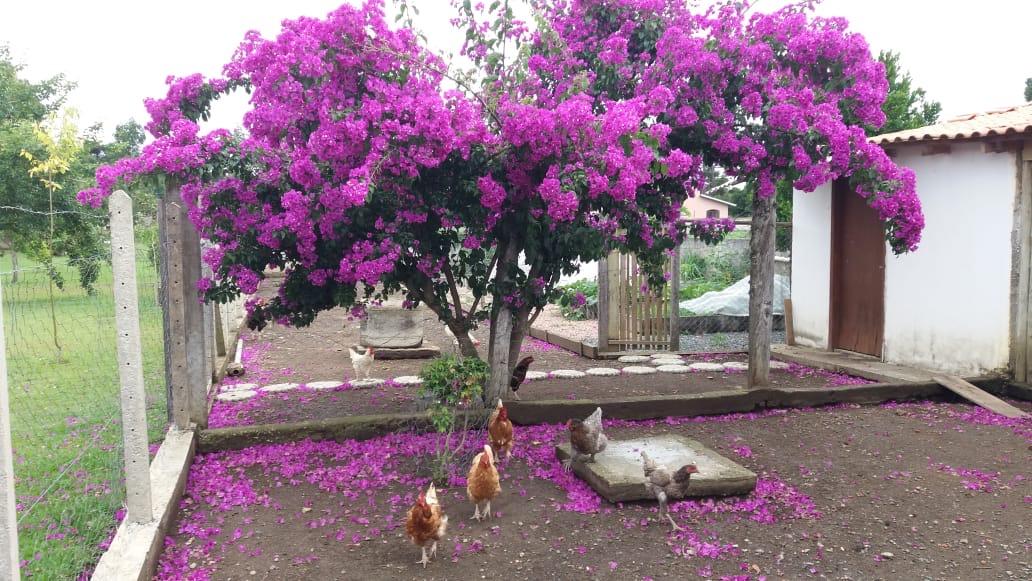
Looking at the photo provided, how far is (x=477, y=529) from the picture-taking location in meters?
4.26

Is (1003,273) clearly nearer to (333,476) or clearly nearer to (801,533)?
(801,533)

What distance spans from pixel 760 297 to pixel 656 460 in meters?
3.02

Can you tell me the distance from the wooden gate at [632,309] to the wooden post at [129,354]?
7.29 meters

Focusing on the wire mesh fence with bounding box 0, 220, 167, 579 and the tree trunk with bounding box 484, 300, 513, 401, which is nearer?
the wire mesh fence with bounding box 0, 220, 167, 579

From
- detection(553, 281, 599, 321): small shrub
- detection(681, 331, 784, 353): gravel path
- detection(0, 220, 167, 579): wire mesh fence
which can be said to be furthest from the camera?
detection(553, 281, 599, 321): small shrub

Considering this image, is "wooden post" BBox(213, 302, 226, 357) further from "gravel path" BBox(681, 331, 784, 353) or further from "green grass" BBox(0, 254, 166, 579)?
"gravel path" BBox(681, 331, 784, 353)

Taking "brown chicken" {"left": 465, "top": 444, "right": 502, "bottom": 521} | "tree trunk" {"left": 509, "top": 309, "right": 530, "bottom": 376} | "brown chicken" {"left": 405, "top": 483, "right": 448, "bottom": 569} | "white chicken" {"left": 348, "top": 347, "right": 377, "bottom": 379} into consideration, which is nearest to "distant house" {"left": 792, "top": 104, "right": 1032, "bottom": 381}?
"tree trunk" {"left": 509, "top": 309, "right": 530, "bottom": 376}

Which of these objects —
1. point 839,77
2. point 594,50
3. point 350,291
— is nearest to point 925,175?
point 839,77

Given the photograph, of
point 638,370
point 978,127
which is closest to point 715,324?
point 638,370

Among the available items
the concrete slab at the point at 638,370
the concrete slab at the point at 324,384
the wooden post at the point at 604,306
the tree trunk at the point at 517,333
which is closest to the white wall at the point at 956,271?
the concrete slab at the point at 638,370

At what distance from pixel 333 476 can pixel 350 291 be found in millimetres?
1429

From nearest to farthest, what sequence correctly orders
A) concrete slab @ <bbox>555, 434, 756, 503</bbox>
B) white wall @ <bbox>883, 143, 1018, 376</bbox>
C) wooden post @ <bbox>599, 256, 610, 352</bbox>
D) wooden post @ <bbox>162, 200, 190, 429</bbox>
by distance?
concrete slab @ <bbox>555, 434, 756, 503</bbox>
wooden post @ <bbox>162, 200, 190, 429</bbox>
white wall @ <bbox>883, 143, 1018, 376</bbox>
wooden post @ <bbox>599, 256, 610, 352</bbox>

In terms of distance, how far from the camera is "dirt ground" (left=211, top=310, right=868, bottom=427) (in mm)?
6949

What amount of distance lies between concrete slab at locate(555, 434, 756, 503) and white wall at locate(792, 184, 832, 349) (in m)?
5.48
